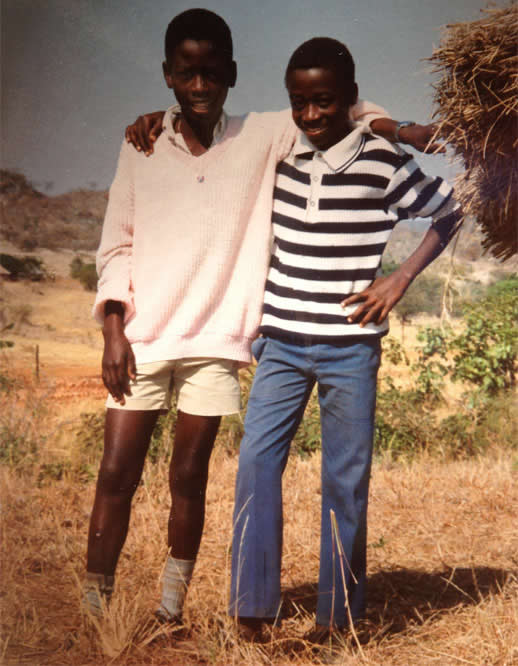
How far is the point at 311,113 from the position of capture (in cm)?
219

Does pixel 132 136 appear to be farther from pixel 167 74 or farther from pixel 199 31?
pixel 199 31

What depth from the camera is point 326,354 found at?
2256 mm

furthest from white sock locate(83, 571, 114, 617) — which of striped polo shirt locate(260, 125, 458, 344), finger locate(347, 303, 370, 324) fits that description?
finger locate(347, 303, 370, 324)

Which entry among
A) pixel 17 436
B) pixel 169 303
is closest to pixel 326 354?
pixel 169 303

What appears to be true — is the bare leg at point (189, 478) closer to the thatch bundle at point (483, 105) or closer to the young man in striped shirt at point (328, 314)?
the young man in striped shirt at point (328, 314)

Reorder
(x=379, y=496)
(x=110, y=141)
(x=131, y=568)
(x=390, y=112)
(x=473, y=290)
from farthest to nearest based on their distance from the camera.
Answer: (x=473, y=290) → (x=379, y=496) → (x=131, y=568) → (x=110, y=141) → (x=390, y=112)

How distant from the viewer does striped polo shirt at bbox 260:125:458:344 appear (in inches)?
88.6

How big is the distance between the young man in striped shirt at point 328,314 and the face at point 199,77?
0.70 ft

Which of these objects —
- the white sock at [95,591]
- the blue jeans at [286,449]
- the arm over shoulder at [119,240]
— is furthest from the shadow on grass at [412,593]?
the arm over shoulder at [119,240]

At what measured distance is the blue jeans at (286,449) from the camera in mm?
2266

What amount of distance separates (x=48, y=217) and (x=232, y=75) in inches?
78.5

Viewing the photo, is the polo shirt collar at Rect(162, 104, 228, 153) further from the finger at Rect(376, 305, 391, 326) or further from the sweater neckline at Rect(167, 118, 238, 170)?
the finger at Rect(376, 305, 391, 326)

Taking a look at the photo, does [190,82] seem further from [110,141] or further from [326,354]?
[326,354]

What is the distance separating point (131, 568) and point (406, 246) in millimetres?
1771
